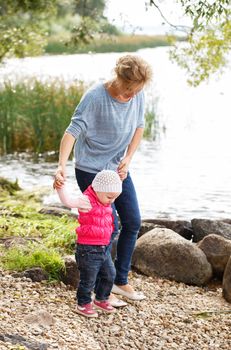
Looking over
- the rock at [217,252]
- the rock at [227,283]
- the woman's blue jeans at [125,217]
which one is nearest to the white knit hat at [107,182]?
the woman's blue jeans at [125,217]

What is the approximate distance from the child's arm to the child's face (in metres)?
0.08

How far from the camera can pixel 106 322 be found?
5383 millimetres

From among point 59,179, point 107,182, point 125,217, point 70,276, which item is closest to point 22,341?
point 59,179

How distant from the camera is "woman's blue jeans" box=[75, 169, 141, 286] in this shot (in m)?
5.30

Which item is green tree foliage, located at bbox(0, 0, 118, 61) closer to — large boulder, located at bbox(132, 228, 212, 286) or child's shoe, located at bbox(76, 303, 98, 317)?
large boulder, located at bbox(132, 228, 212, 286)

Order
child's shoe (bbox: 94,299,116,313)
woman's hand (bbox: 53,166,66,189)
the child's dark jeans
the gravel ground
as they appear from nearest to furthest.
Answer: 1. the gravel ground
2. woman's hand (bbox: 53,166,66,189)
3. the child's dark jeans
4. child's shoe (bbox: 94,299,116,313)

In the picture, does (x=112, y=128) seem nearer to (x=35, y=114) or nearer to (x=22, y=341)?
(x=22, y=341)

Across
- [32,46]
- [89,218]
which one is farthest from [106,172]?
[32,46]

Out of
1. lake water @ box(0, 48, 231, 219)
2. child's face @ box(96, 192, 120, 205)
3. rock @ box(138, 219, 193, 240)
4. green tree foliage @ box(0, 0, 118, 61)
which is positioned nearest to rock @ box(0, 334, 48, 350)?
child's face @ box(96, 192, 120, 205)

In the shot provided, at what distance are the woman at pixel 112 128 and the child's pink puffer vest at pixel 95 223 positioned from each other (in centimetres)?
19

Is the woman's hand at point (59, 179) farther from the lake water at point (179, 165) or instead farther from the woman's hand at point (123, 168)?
the lake water at point (179, 165)

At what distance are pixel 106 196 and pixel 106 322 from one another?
37.0 inches

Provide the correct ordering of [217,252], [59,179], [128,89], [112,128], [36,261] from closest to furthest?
[59,179], [128,89], [112,128], [36,261], [217,252]

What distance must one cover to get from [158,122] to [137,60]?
13.0 metres
